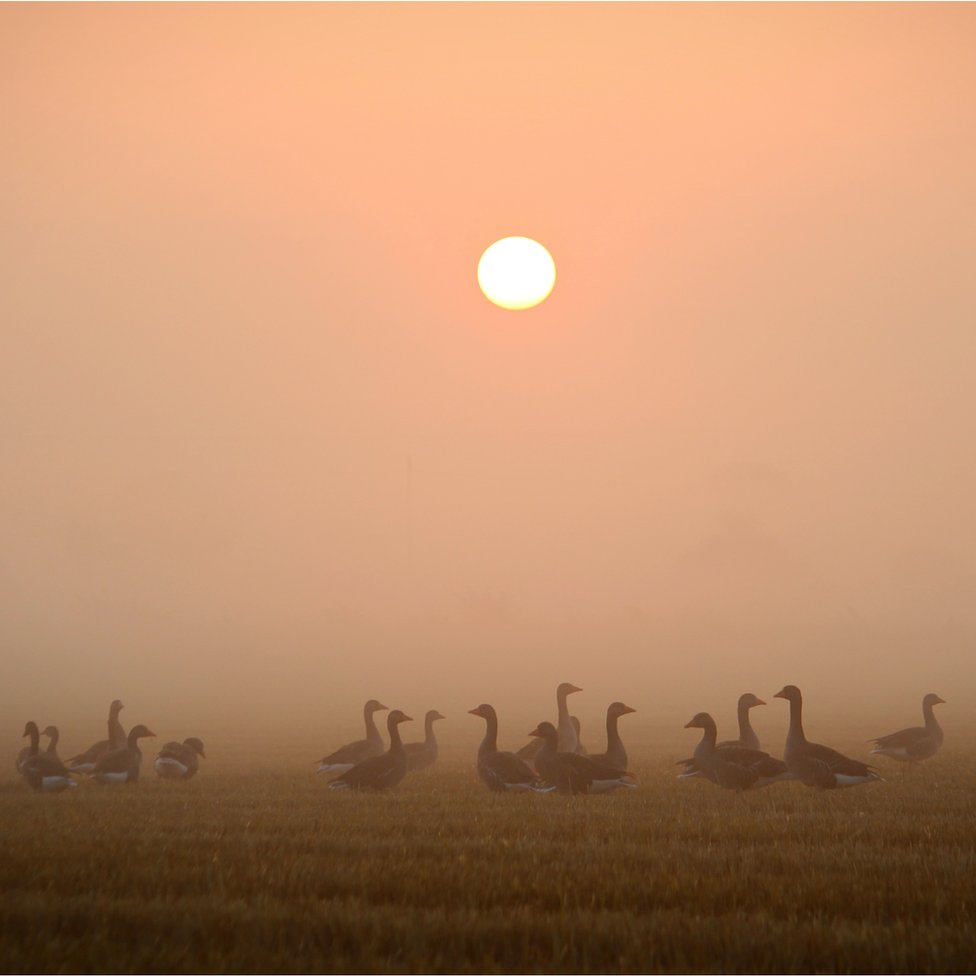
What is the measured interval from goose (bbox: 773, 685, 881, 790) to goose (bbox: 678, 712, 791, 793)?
1.00ft

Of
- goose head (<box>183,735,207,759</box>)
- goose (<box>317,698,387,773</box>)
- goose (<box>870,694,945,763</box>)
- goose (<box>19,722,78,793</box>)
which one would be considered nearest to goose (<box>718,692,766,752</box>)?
goose (<box>870,694,945,763</box>)

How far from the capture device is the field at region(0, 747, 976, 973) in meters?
8.27

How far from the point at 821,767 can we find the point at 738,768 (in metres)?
1.62

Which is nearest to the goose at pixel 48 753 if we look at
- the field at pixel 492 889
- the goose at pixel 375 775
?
the goose at pixel 375 775

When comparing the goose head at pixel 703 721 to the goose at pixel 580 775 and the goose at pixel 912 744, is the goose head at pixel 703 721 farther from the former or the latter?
the goose at pixel 912 744

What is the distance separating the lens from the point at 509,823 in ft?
50.6

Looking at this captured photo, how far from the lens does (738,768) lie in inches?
827

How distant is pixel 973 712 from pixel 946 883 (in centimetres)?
6312

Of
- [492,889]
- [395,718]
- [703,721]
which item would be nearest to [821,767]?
[703,721]

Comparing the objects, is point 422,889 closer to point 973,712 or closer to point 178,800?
→ point 178,800

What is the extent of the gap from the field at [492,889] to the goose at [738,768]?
353cm

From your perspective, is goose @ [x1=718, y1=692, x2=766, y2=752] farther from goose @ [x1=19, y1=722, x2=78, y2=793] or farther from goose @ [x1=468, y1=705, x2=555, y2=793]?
goose @ [x1=19, y1=722, x2=78, y2=793]

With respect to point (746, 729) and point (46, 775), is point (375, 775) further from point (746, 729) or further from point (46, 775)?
point (746, 729)

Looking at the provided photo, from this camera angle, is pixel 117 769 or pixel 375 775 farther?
pixel 117 769
